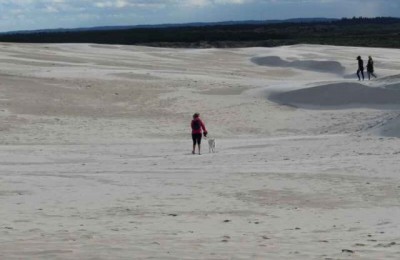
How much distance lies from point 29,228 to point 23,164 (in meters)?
7.30

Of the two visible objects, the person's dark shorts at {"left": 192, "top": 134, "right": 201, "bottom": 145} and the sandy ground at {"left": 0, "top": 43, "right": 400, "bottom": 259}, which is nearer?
the sandy ground at {"left": 0, "top": 43, "right": 400, "bottom": 259}

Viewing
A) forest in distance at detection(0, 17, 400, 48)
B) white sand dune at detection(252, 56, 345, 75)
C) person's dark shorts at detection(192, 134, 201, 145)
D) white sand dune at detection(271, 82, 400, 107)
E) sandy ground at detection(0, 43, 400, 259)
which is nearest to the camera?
sandy ground at detection(0, 43, 400, 259)

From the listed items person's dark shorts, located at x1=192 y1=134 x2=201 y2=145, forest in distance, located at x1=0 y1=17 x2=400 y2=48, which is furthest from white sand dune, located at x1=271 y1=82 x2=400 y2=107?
forest in distance, located at x1=0 y1=17 x2=400 y2=48

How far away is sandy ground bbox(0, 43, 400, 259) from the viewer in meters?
8.03

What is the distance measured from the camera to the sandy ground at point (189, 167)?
316 inches

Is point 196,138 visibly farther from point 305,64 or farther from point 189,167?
point 305,64

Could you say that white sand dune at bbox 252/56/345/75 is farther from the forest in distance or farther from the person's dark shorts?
the forest in distance

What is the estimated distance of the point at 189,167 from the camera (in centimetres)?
1555

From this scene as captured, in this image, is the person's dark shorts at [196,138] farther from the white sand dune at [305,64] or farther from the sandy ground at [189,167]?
the white sand dune at [305,64]

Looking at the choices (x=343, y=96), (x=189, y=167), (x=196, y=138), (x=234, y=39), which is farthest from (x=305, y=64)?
(x=234, y=39)

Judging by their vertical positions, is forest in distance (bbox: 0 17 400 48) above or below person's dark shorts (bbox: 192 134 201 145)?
below

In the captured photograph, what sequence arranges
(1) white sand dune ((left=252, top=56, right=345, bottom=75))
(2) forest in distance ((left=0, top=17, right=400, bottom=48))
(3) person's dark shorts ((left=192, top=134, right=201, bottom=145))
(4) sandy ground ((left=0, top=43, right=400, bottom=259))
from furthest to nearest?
(2) forest in distance ((left=0, top=17, right=400, bottom=48)) → (1) white sand dune ((left=252, top=56, right=345, bottom=75)) → (3) person's dark shorts ((left=192, top=134, right=201, bottom=145)) → (4) sandy ground ((left=0, top=43, right=400, bottom=259))

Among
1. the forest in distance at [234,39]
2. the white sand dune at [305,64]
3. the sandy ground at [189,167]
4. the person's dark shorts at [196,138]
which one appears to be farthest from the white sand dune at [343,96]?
the forest in distance at [234,39]

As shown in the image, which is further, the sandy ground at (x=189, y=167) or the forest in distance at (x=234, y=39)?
the forest in distance at (x=234, y=39)
